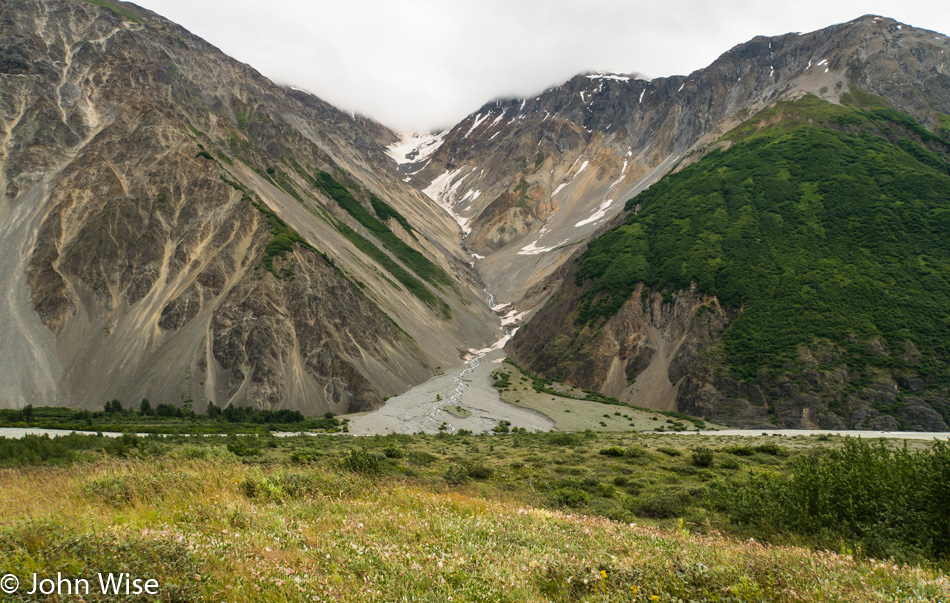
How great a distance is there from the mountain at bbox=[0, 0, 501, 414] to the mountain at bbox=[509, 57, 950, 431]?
31.6 meters

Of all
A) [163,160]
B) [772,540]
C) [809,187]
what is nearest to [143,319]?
[163,160]

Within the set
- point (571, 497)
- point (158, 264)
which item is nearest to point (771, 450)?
point (571, 497)

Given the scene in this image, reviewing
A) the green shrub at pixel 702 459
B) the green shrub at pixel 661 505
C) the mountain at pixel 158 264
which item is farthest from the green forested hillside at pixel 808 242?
the green shrub at pixel 661 505

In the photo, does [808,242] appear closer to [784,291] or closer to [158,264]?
[784,291]

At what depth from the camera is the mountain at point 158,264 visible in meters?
59.8

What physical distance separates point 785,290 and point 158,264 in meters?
87.6

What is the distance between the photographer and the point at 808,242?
245 ft

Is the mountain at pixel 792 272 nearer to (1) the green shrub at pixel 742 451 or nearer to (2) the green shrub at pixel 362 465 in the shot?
(1) the green shrub at pixel 742 451

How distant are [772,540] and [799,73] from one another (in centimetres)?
17308

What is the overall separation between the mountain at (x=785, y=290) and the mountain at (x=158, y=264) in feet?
104

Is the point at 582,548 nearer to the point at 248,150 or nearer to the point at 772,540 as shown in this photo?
the point at 772,540

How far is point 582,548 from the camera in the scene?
23.1 ft
